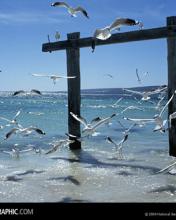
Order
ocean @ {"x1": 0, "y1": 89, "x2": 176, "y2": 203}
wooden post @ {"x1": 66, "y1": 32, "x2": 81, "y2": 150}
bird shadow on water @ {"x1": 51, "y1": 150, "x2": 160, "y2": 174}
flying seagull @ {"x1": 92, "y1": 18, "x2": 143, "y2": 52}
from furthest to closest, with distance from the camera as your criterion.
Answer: wooden post @ {"x1": 66, "y1": 32, "x2": 81, "y2": 150} < bird shadow on water @ {"x1": 51, "y1": 150, "x2": 160, "y2": 174} < ocean @ {"x1": 0, "y1": 89, "x2": 176, "y2": 203} < flying seagull @ {"x1": 92, "y1": 18, "x2": 143, "y2": 52}

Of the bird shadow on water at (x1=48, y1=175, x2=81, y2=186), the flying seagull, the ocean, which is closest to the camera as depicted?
the flying seagull

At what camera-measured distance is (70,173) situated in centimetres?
1187

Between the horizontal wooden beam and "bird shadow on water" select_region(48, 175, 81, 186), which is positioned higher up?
the horizontal wooden beam

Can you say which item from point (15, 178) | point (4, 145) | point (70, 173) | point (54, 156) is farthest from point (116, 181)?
point (4, 145)

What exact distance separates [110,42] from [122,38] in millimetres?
422

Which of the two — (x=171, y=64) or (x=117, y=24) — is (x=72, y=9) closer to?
(x=117, y=24)

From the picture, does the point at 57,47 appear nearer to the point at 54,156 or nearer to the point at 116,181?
the point at 54,156

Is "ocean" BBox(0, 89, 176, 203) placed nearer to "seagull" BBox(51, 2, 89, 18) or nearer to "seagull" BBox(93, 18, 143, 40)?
"seagull" BBox(93, 18, 143, 40)

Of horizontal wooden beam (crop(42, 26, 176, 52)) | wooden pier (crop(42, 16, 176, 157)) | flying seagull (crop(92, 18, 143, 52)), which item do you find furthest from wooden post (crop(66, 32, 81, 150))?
flying seagull (crop(92, 18, 143, 52))

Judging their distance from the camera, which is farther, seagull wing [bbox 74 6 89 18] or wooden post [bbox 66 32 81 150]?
wooden post [bbox 66 32 81 150]

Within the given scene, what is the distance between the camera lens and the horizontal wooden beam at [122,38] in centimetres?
1240

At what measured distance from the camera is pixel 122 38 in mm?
13094

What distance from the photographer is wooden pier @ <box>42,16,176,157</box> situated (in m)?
12.4
